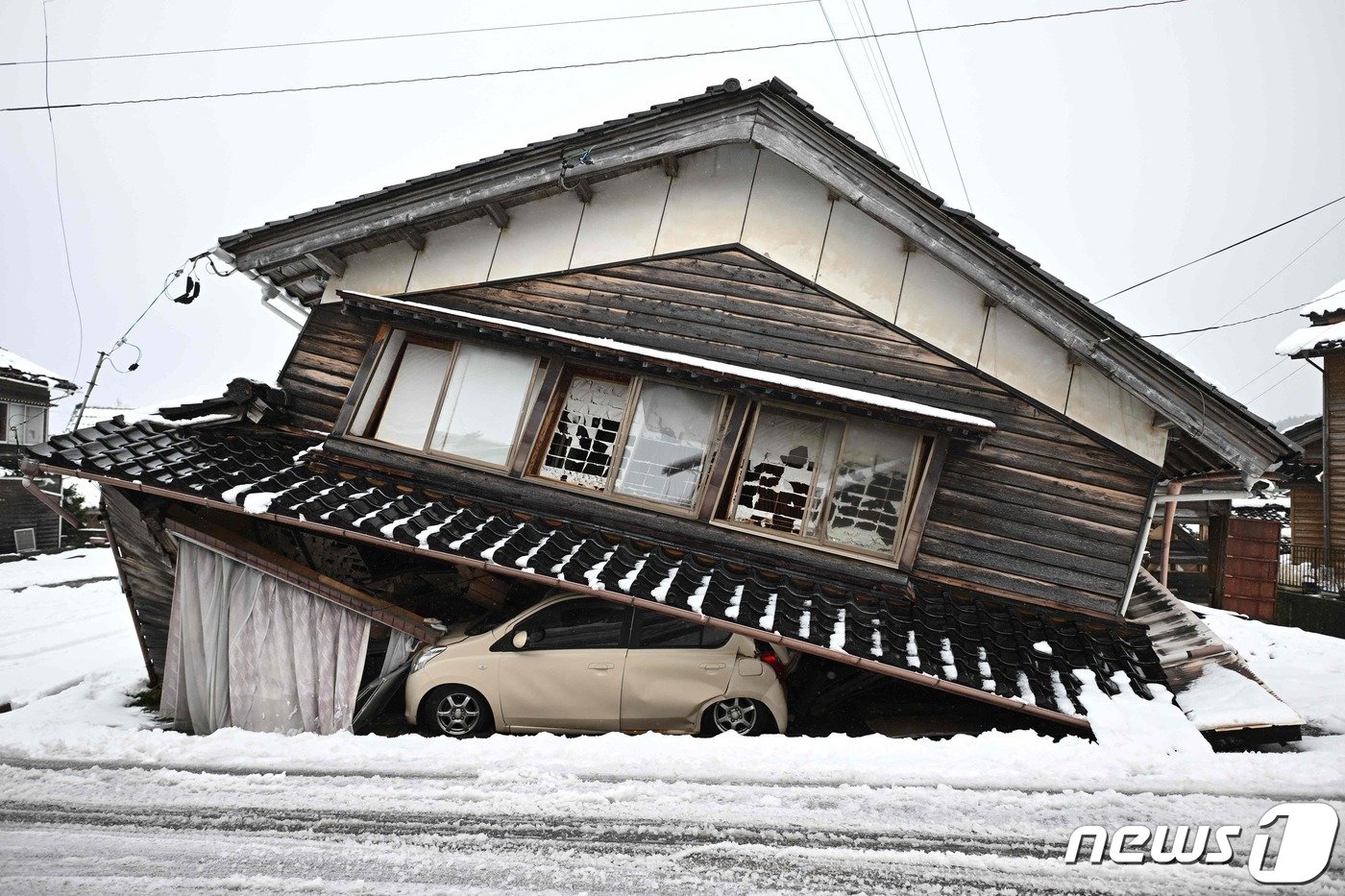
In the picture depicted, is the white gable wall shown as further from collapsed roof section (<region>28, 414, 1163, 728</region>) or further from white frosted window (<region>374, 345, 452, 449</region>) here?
collapsed roof section (<region>28, 414, 1163, 728</region>)

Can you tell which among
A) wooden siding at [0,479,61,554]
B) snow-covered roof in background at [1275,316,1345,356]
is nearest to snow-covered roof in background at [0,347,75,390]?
wooden siding at [0,479,61,554]

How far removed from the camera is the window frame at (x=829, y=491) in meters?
8.05

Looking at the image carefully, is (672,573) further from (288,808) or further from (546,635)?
(288,808)

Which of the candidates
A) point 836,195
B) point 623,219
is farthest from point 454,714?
point 836,195

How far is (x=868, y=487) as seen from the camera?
8.22 m

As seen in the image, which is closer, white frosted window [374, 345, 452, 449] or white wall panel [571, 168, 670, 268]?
white wall panel [571, 168, 670, 268]

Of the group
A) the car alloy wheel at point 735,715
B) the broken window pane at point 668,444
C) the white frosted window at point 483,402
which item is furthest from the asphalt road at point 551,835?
the white frosted window at point 483,402

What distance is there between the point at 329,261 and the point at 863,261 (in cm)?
665

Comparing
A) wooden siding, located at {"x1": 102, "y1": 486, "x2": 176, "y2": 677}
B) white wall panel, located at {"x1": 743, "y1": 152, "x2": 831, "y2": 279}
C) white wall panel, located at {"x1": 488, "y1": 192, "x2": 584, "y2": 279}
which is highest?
white wall panel, located at {"x1": 743, "y1": 152, "x2": 831, "y2": 279}

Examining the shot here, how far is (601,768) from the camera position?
6.16 meters

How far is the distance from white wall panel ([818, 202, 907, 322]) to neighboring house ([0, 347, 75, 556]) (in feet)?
75.0

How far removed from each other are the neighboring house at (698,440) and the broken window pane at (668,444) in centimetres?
3

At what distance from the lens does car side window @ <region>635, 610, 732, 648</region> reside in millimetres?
7301

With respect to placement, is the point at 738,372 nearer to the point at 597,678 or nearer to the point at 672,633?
the point at 672,633
